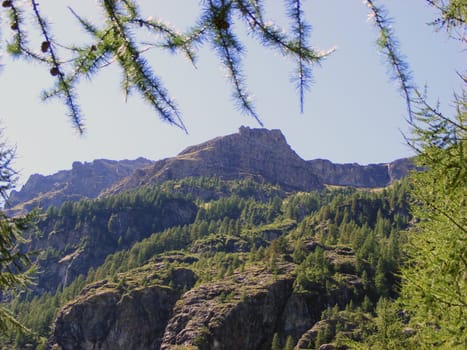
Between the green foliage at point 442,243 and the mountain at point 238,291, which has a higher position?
the green foliage at point 442,243

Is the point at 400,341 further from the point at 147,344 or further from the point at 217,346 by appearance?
the point at 147,344

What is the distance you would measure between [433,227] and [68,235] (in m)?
166

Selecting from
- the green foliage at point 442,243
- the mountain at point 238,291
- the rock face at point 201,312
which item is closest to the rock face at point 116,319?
the rock face at point 201,312

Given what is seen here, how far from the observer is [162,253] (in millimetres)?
111938

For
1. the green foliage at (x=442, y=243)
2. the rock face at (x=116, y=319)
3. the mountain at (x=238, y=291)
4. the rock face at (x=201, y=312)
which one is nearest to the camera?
the green foliage at (x=442, y=243)

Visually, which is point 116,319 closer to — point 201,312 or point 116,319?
point 116,319

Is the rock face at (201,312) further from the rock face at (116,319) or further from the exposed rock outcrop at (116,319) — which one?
the exposed rock outcrop at (116,319)

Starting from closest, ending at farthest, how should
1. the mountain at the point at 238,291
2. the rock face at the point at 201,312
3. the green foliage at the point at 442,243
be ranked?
the green foliage at the point at 442,243, the mountain at the point at 238,291, the rock face at the point at 201,312

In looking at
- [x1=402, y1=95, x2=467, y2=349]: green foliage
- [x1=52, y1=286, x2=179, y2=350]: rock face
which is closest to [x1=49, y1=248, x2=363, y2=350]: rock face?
[x1=52, y1=286, x2=179, y2=350]: rock face

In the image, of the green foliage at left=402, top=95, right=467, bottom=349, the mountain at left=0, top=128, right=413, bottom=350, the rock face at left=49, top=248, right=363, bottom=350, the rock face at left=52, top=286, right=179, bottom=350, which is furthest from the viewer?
the rock face at left=52, top=286, right=179, bottom=350

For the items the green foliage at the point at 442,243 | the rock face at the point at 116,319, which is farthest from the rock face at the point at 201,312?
the green foliage at the point at 442,243

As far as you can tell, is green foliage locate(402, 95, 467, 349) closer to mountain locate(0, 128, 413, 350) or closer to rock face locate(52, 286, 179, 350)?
mountain locate(0, 128, 413, 350)

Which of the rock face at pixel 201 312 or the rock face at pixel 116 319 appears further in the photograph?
the rock face at pixel 116 319

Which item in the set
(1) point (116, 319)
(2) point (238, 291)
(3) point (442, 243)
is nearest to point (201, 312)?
(2) point (238, 291)
